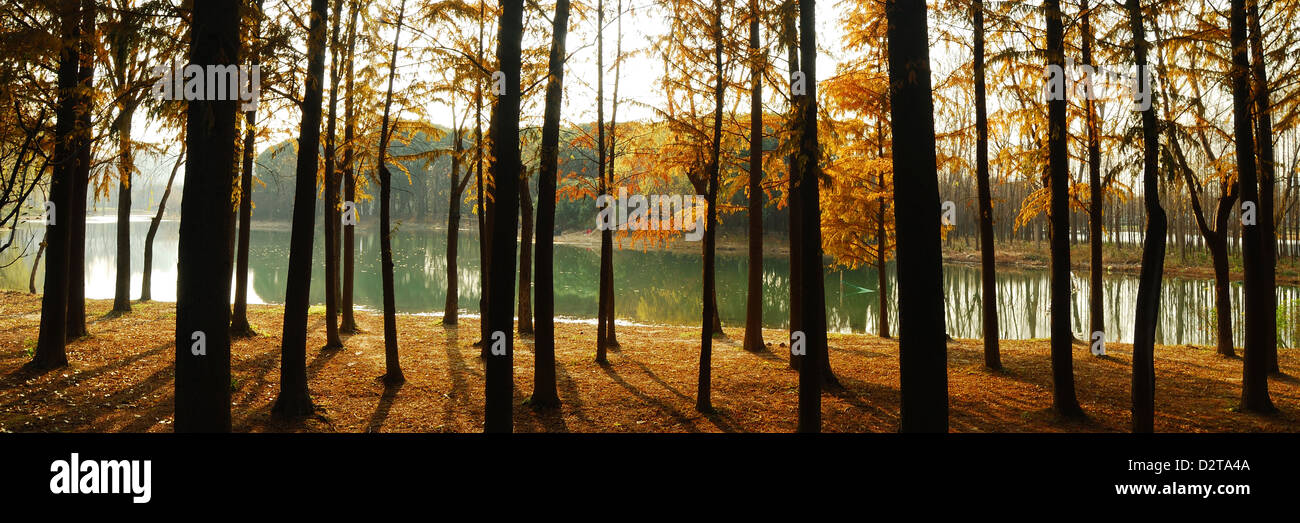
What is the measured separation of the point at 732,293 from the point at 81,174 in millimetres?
26176

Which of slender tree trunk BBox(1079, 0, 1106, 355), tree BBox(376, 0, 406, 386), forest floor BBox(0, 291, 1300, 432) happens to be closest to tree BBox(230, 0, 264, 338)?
forest floor BBox(0, 291, 1300, 432)

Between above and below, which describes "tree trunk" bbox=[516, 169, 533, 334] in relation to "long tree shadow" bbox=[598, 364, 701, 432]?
above

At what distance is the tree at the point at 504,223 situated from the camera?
5758mm

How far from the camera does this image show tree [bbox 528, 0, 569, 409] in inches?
307

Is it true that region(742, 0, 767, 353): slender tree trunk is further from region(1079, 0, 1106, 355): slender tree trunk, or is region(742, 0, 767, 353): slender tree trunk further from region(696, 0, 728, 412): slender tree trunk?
region(1079, 0, 1106, 355): slender tree trunk

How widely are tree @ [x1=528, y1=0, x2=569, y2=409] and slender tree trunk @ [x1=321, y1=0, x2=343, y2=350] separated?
2.70 m

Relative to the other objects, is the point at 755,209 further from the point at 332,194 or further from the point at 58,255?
the point at 58,255

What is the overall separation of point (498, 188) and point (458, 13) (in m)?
6.59

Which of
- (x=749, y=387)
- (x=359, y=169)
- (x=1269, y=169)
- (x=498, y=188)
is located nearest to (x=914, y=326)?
(x=498, y=188)

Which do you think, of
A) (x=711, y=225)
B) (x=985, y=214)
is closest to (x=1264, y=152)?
(x=985, y=214)

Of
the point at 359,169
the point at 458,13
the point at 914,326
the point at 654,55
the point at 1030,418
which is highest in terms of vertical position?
the point at 458,13

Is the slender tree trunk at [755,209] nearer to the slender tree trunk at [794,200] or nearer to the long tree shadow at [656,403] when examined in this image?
the slender tree trunk at [794,200]
